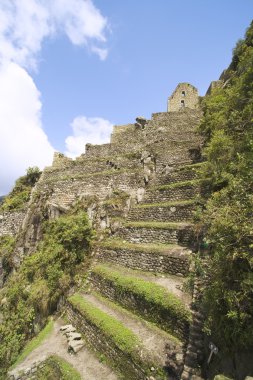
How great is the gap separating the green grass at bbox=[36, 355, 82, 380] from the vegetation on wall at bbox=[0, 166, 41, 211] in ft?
45.5

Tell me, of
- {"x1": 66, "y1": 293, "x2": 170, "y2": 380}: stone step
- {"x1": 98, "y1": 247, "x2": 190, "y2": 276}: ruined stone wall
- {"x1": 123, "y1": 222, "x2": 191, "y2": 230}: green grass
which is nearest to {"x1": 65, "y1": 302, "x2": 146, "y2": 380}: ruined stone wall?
{"x1": 66, "y1": 293, "x2": 170, "y2": 380}: stone step

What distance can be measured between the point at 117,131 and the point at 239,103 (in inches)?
643

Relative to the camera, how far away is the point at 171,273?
8.81 m

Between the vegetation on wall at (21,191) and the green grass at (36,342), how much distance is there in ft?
38.4

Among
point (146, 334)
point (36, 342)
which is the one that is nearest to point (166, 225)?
point (146, 334)

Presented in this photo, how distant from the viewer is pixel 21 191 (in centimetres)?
2145

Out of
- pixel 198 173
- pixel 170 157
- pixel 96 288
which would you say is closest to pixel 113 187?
pixel 170 157

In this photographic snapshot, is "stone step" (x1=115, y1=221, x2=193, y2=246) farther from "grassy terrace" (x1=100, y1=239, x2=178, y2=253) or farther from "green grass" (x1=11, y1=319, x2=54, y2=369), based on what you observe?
"green grass" (x1=11, y1=319, x2=54, y2=369)

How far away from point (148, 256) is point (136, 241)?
171 centimetres

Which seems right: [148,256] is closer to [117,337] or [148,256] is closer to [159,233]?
[159,233]

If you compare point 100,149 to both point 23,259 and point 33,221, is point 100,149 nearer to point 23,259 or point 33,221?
point 33,221

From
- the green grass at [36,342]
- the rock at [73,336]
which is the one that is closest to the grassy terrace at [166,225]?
the rock at [73,336]

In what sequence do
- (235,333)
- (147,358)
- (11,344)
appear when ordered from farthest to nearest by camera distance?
(11,344), (147,358), (235,333)

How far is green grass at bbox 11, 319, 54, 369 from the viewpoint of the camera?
8.54 m
